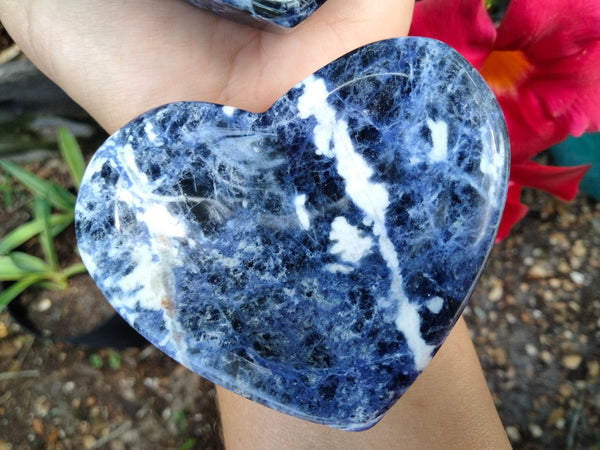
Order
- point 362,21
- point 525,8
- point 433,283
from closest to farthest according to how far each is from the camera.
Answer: point 433,283
point 525,8
point 362,21

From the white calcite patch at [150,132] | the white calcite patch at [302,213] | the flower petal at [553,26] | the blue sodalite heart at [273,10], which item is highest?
the blue sodalite heart at [273,10]

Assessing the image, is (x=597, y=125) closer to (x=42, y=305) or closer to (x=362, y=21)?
(x=362, y=21)

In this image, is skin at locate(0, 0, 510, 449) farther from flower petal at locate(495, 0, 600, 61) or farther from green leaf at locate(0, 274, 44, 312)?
green leaf at locate(0, 274, 44, 312)

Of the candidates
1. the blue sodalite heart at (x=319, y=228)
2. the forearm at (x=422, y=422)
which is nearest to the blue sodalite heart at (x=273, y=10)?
the blue sodalite heart at (x=319, y=228)

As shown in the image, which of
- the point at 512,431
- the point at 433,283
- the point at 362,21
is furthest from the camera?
the point at 512,431

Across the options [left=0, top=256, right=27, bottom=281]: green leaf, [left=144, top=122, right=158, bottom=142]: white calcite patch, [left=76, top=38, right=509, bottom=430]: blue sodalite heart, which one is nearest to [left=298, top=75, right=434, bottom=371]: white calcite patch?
[left=76, top=38, right=509, bottom=430]: blue sodalite heart

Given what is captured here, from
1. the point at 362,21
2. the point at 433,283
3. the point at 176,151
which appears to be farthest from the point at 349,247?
the point at 362,21

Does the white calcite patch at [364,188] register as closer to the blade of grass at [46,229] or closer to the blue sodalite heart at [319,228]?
the blue sodalite heart at [319,228]

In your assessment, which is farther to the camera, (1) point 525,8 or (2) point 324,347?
(1) point 525,8
